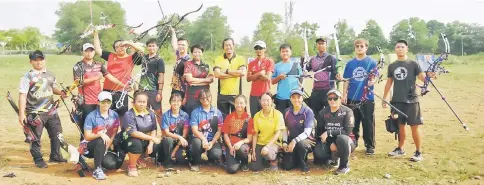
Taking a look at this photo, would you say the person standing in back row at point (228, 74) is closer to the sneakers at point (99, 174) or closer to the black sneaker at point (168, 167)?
the black sneaker at point (168, 167)

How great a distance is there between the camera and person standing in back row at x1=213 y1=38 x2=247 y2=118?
21.8 feet

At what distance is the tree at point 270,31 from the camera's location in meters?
44.6

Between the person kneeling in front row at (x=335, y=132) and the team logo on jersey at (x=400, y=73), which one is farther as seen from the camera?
the team logo on jersey at (x=400, y=73)

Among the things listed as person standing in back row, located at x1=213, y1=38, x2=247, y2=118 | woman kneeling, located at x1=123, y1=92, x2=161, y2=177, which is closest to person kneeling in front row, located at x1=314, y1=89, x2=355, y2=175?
person standing in back row, located at x1=213, y1=38, x2=247, y2=118

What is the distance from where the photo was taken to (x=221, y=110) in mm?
6938

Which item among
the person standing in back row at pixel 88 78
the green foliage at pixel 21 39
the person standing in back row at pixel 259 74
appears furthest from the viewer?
the green foliage at pixel 21 39

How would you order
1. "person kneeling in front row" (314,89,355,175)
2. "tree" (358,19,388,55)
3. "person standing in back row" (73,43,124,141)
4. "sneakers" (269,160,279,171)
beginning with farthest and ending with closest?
"tree" (358,19,388,55) < "person standing in back row" (73,43,124,141) < "sneakers" (269,160,279,171) < "person kneeling in front row" (314,89,355,175)

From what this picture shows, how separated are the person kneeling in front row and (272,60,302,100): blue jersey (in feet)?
2.31

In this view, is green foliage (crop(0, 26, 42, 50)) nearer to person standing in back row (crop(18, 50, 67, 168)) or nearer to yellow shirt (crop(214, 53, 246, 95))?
person standing in back row (crop(18, 50, 67, 168))

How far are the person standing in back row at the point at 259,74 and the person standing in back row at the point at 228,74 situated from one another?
184mm

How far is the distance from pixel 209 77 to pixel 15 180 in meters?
3.07

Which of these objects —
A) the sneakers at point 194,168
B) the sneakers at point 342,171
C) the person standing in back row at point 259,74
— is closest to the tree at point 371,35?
the person standing in back row at point 259,74

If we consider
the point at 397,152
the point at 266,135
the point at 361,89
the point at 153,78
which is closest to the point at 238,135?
the point at 266,135

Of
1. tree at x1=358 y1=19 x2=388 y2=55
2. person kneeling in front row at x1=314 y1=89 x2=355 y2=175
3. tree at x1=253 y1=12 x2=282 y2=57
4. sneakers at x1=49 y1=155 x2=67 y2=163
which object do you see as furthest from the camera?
tree at x1=253 y1=12 x2=282 y2=57
